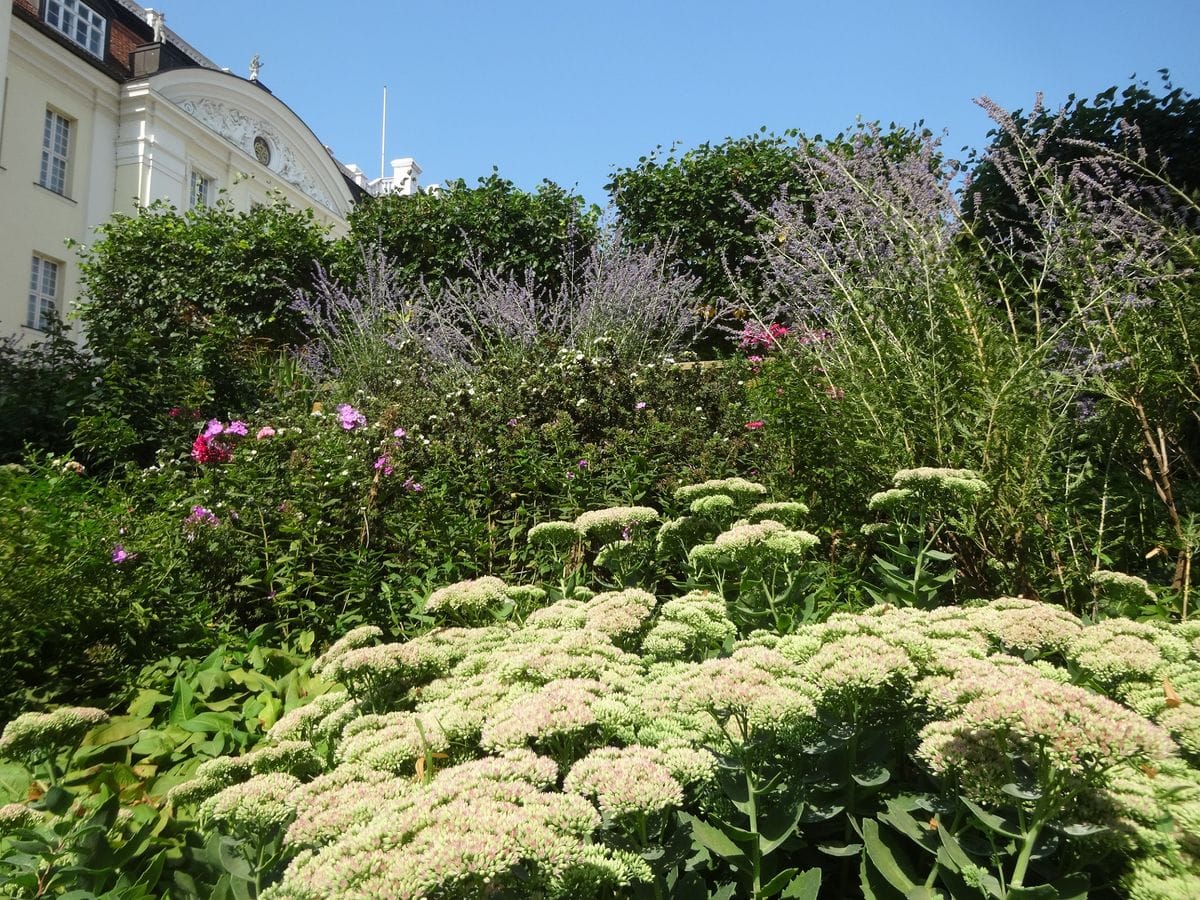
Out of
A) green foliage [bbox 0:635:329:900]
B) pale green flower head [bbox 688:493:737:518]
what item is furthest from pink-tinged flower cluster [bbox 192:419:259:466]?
pale green flower head [bbox 688:493:737:518]

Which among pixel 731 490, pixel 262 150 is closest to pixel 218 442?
pixel 731 490

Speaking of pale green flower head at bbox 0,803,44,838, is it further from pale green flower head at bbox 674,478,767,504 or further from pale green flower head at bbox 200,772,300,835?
pale green flower head at bbox 674,478,767,504

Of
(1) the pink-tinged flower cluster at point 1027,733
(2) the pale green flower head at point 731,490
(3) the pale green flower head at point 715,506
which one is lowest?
(1) the pink-tinged flower cluster at point 1027,733

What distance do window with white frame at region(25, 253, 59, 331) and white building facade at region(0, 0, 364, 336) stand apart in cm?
3

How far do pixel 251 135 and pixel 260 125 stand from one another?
559 mm

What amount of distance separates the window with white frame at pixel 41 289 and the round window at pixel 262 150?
280 inches

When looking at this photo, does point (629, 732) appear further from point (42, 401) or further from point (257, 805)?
point (42, 401)

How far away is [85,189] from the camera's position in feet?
61.3

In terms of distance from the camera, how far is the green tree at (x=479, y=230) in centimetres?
1102

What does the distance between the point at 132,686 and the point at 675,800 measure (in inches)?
106

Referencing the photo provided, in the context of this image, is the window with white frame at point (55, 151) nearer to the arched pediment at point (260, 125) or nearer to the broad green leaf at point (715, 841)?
the arched pediment at point (260, 125)

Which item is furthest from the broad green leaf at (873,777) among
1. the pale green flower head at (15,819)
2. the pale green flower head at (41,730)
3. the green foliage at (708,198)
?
the green foliage at (708,198)

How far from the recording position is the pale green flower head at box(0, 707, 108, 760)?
201 cm

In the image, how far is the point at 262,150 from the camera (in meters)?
23.4
